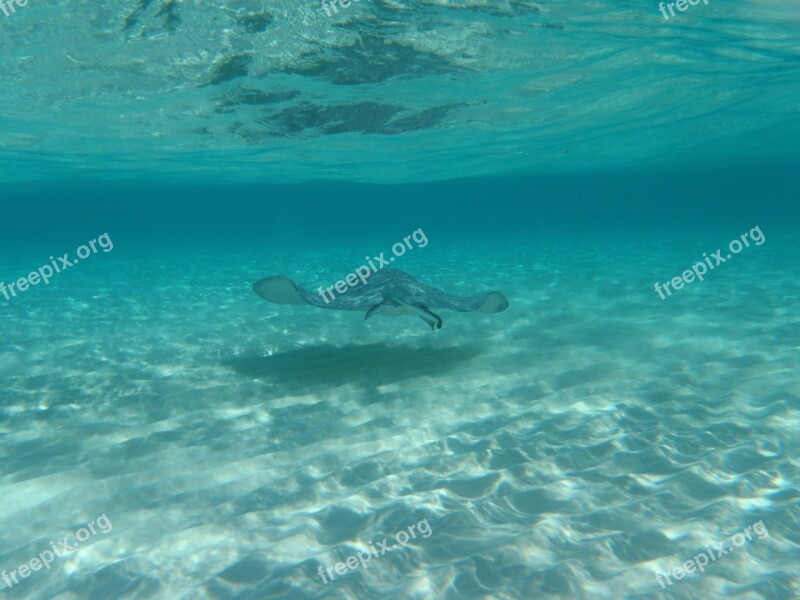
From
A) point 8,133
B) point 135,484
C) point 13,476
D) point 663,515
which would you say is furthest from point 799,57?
point 8,133

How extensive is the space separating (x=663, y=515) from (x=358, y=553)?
9.12 ft

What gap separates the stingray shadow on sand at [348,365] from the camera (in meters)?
8.27

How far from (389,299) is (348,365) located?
215cm

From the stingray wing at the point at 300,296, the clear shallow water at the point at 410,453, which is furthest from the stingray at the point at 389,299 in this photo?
the clear shallow water at the point at 410,453

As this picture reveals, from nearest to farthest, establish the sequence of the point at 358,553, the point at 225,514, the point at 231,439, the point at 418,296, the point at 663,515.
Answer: the point at 358,553 < the point at 663,515 < the point at 225,514 < the point at 231,439 < the point at 418,296

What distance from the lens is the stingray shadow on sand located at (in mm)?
8266

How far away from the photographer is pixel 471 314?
12.8 metres

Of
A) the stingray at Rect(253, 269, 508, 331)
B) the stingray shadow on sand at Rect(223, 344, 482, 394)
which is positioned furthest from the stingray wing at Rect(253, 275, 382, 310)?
the stingray shadow on sand at Rect(223, 344, 482, 394)

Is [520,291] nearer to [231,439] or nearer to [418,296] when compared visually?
[418,296]

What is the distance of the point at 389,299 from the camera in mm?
7484

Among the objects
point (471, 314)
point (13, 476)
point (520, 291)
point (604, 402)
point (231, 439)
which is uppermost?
point (13, 476)

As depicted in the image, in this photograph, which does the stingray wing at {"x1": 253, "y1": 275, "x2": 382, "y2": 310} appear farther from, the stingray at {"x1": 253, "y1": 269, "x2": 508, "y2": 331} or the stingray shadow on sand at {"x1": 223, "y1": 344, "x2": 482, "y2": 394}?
the stingray shadow on sand at {"x1": 223, "y1": 344, "x2": 482, "y2": 394}

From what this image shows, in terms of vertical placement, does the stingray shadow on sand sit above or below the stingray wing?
below

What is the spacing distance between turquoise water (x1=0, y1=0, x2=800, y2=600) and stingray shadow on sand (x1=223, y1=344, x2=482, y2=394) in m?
0.07
